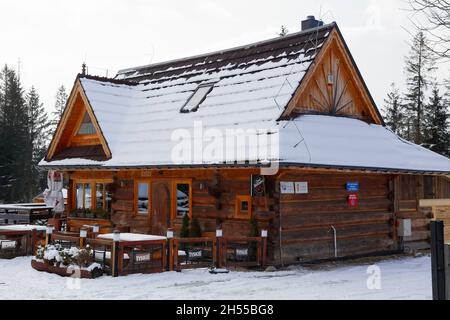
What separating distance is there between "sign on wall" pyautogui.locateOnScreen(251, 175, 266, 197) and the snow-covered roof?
0.98 m

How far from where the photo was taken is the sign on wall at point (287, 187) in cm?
1427

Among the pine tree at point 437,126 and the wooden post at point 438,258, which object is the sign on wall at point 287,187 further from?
the pine tree at point 437,126

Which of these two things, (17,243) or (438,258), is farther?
(17,243)

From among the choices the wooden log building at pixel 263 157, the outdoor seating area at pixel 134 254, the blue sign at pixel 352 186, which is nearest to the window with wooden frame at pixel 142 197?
the wooden log building at pixel 263 157

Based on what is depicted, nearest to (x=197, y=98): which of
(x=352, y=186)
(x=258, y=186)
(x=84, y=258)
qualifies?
(x=258, y=186)

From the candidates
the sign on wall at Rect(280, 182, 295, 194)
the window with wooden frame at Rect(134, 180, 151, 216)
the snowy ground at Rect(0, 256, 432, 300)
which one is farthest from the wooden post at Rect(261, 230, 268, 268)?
the window with wooden frame at Rect(134, 180, 151, 216)

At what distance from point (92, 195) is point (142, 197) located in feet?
9.17

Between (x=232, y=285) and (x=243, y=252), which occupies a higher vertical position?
(x=243, y=252)

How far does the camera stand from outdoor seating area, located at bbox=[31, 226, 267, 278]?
490 inches

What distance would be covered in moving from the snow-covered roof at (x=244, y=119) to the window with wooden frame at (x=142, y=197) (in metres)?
1.13

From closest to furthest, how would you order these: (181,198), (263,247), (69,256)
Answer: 1. (69,256)
2. (263,247)
3. (181,198)

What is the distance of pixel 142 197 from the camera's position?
17.7 metres

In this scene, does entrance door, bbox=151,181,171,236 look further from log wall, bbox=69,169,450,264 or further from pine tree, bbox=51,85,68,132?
pine tree, bbox=51,85,68,132

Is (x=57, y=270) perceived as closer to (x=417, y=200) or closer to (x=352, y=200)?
(x=352, y=200)
